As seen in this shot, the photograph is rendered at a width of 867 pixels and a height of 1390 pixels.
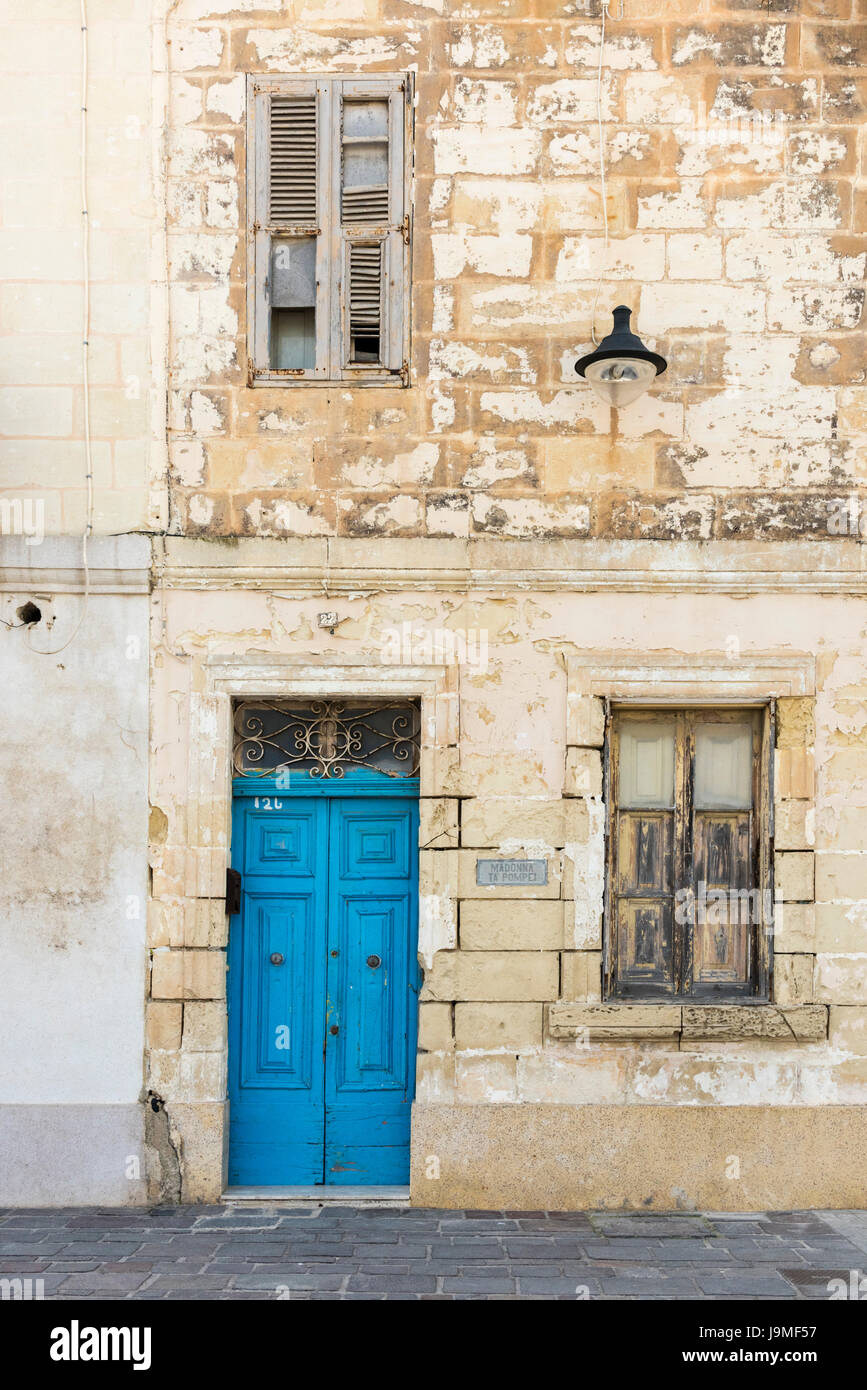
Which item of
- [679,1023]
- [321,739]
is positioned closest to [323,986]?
[321,739]

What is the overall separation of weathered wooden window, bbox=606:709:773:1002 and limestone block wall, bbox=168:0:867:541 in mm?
1214

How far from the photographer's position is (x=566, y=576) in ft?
20.4

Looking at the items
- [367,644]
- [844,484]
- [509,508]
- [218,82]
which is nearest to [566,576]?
[509,508]

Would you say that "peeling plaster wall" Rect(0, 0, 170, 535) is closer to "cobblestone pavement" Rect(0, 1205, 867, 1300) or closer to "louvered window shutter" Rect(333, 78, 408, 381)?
"louvered window shutter" Rect(333, 78, 408, 381)

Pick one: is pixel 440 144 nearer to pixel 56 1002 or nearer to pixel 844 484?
pixel 844 484

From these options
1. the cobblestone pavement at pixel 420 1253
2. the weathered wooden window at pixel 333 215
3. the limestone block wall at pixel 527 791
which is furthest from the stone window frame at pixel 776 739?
the weathered wooden window at pixel 333 215

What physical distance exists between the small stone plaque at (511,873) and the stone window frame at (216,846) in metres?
0.17

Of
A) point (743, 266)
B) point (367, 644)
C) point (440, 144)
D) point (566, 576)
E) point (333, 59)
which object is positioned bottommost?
point (367, 644)

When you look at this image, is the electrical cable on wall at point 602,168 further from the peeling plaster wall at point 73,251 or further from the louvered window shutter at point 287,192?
the peeling plaster wall at point 73,251

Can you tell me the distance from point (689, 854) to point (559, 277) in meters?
3.40

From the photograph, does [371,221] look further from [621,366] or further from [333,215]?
[621,366]

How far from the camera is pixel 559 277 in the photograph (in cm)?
632

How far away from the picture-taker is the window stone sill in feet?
19.9

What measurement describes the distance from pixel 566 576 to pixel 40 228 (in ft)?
11.8
